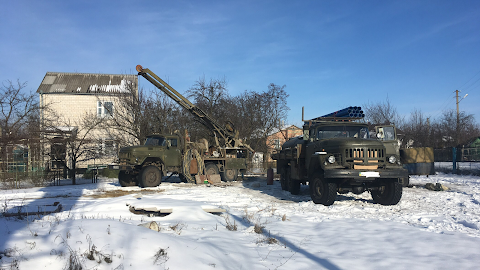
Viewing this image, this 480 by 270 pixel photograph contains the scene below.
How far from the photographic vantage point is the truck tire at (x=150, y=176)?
13.9m

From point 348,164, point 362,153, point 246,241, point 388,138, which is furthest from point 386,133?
point 246,241

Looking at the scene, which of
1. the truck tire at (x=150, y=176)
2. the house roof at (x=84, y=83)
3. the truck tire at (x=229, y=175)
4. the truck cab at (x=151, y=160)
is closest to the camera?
the truck tire at (x=150, y=176)

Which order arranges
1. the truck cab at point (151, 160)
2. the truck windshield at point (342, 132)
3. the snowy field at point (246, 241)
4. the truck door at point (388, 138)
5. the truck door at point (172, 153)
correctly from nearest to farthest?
1. the snowy field at point (246, 241)
2. the truck door at point (388, 138)
3. the truck windshield at point (342, 132)
4. the truck cab at point (151, 160)
5. the truck door at point (172, 153)

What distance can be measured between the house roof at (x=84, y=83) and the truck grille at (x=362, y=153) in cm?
1992

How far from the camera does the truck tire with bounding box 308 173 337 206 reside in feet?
27.5

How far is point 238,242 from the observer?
520 cm

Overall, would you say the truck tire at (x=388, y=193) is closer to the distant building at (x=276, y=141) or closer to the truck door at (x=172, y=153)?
the truck door at (x=172, y=153)

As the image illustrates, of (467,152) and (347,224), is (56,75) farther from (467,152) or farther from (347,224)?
(467,152)

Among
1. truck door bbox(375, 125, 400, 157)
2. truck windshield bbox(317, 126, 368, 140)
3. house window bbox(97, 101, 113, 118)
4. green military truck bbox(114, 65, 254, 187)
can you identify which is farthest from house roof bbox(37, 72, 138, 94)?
truck door bbox(375, 125, 400, 157)

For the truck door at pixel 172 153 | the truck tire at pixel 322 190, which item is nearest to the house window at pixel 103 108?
the truck door at pixel 172 153

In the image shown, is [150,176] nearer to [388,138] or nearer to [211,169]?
[211,169]

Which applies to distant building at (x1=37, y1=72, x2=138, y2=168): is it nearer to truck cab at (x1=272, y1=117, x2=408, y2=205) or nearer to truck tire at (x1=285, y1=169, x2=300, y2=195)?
truck tire at (x1=285, y1=169, x2=300, y2=195)

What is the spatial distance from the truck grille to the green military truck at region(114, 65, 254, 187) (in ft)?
28.3

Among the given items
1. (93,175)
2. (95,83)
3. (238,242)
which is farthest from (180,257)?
(95,83)
